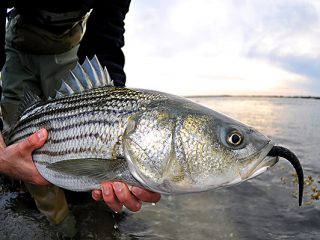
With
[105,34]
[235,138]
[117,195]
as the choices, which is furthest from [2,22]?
[235,138]

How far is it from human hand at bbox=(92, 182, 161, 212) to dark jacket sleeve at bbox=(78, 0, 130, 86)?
2.59 meters

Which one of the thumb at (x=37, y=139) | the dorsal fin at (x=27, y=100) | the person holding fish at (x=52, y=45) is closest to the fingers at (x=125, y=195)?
the thumb at (x=37, y=139)

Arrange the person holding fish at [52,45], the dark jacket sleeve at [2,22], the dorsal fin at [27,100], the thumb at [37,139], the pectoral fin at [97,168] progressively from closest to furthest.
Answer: the pectoral fin at [97,168]
the thumb at [37,139]
the dorsal fin at [27,100]
the dark jacket sleeve at [2,22]
the person holding fish at [52,45]

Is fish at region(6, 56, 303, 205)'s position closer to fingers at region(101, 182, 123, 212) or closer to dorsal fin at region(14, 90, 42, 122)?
fingers at region(101, 182, 123, 212)

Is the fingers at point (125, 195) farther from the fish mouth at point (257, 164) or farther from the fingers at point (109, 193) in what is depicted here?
the fish mouth at point (257, 164)

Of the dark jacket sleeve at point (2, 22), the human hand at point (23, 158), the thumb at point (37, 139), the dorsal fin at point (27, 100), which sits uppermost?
the dark jacket sleeve at point (2, 22)

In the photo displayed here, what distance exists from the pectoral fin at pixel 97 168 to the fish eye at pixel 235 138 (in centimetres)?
79

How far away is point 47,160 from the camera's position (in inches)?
127

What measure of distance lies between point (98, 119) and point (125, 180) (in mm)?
527

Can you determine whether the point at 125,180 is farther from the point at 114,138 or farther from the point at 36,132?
the point at 36,132

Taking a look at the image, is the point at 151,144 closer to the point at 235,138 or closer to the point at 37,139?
the point at 235,138

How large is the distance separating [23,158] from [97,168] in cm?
102

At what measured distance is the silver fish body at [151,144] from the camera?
8.49 feet

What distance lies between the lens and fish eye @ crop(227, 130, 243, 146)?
102 inches
